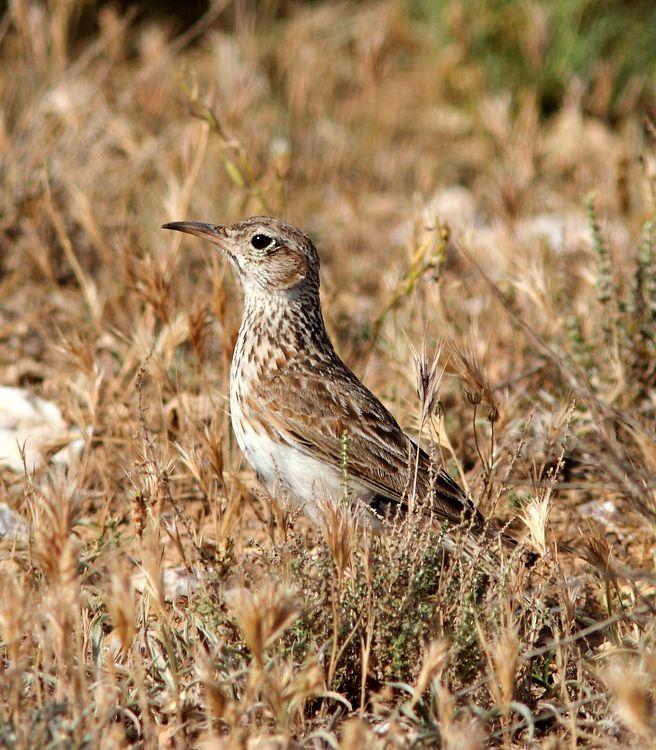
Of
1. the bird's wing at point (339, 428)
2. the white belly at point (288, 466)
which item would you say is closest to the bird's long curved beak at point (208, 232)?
the bird's wing at point (339, 428)

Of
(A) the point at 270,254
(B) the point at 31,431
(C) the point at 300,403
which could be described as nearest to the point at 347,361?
(A) the point at 270,254

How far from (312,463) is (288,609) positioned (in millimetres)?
1713

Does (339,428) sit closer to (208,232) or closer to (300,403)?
(300,403)

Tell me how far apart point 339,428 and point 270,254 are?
0.94 meters

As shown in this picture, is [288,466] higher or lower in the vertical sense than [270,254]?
lower

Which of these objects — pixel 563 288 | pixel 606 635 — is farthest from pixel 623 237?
pixel 606 635

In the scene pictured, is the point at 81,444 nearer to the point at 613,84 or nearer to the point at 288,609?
the point at 288,609

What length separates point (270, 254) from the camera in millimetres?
4996

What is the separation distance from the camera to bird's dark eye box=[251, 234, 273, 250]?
5004 millimetres

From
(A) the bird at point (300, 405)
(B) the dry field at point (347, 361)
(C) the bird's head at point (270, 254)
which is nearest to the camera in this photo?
(B) the dry field at point (347, 361)

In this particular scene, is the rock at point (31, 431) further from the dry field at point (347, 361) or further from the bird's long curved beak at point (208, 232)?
the bird's long curved beak at point (208, 232)

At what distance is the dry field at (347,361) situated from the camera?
3332 mm

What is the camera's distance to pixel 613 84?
29.6ft

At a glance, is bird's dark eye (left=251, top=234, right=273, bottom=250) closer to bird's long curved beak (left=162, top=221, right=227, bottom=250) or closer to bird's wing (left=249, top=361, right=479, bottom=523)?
bird's long curved beak (left=162, top=221, right=227, bottom=250)
